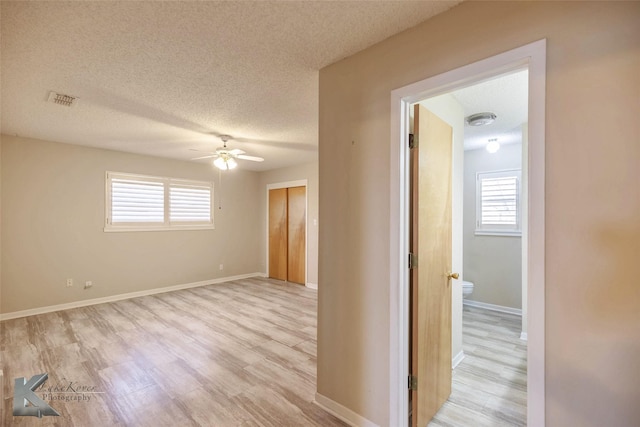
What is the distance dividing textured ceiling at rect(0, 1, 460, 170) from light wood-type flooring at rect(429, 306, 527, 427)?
2.53 metres

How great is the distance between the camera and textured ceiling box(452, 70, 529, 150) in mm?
2152

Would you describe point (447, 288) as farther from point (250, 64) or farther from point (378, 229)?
point (250, 64)

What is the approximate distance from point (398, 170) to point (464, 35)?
2.36 ft

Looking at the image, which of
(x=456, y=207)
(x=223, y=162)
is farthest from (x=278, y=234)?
(x=456, y=207)

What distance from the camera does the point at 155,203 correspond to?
16.3 feet

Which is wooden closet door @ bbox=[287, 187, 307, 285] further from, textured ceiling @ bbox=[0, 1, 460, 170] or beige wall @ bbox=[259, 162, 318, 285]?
textured ceiling @ bbox=[0, 1, 460, 170]

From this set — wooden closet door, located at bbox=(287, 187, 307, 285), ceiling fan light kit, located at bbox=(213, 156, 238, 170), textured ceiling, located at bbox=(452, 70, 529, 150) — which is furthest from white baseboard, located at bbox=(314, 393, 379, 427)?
wooden closet door, located at bbox=(287, 187, 307, 285)

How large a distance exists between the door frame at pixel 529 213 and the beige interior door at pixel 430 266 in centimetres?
10

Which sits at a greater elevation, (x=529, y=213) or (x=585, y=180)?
(x=585, y=180)

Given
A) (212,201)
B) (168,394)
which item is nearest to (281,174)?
(212,201)

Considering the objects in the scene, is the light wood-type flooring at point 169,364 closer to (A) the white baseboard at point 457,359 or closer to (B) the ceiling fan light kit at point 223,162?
(A) the white baseboard at point 457,359

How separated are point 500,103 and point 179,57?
8.90ft

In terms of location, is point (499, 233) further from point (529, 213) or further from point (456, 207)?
point (529, 213)

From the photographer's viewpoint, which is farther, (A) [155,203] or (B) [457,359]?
(A) [155,203]
